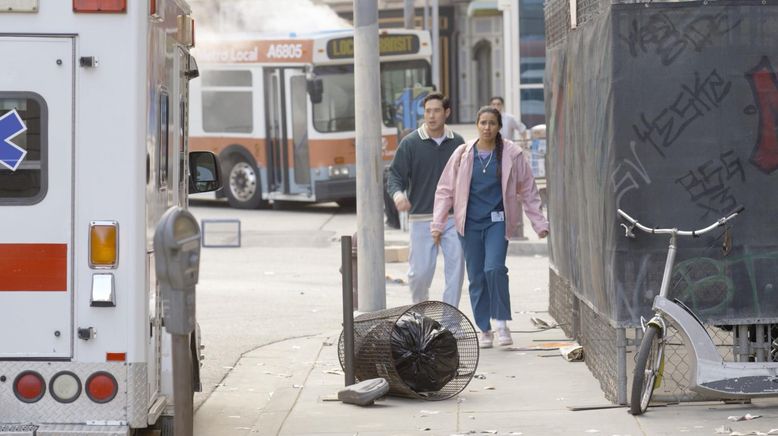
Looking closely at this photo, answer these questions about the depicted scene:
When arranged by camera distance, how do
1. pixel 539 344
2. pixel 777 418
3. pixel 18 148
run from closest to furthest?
pixel 18 148, pixel 777 418, pixel 539 344

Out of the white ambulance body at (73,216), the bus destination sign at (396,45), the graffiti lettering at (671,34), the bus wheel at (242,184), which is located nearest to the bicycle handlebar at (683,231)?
the graffiti lettering at (671,34)

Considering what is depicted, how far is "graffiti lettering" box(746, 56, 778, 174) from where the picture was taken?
8.03 metres

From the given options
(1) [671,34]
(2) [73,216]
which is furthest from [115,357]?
(1) [671,34]

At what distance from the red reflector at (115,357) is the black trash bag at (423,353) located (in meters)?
2.71

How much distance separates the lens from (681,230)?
8.10m

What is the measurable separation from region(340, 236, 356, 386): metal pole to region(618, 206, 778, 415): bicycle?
1769 millimetres

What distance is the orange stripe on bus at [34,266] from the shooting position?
249 inches

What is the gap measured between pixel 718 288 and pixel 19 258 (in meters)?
3.87

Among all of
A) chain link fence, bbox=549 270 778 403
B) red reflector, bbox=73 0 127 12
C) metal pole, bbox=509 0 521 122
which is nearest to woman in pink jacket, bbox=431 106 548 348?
chain link fence, bbox=549 270 778 403

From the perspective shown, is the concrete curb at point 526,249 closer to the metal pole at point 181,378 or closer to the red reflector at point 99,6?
the red reflector at point 99,6

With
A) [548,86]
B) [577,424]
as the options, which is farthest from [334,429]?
[548,86]

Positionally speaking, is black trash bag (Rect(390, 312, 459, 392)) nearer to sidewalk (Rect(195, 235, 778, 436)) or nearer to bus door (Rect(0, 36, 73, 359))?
sidewalk (Rect(195, 235, 778, 436))

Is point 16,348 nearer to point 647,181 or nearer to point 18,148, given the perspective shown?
point 18,148

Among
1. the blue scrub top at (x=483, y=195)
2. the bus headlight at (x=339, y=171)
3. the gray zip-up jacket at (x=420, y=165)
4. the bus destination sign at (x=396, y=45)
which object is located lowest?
the blue scrub top at (x=483, y=195)
